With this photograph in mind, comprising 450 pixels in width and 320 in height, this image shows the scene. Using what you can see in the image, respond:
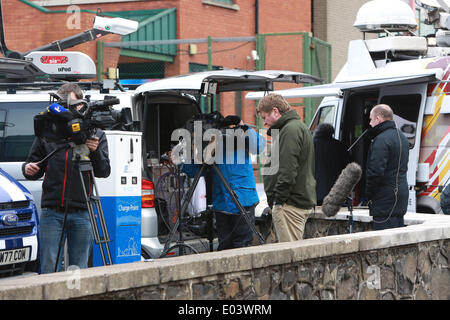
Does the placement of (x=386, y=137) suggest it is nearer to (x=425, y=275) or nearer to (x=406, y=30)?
(x=425, y=275)

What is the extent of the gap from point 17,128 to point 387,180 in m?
3.61

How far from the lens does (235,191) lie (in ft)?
26.8

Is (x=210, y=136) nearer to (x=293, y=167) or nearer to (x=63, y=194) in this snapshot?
(x=293, y=167)

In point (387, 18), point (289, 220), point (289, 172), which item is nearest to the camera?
point (289, 172)

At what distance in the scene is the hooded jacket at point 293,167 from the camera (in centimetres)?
710

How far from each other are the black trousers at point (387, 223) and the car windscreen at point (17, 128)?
3420 millimetres

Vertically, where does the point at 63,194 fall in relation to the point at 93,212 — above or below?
above

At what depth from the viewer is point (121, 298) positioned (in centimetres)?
461

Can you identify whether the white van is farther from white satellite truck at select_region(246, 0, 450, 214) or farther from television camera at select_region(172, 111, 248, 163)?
white satellite truck at select_region(246, 0, 450, 214)

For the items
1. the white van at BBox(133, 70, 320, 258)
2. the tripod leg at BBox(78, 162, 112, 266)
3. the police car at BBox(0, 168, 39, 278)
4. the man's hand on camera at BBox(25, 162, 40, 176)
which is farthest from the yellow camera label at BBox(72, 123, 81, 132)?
the white van at BBox(133, 70, 320, 258)

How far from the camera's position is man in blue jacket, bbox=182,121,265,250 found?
8148 millimetres

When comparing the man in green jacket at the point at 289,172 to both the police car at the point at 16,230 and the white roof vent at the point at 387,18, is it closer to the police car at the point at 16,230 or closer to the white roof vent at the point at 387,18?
the police car at the point at 16,230

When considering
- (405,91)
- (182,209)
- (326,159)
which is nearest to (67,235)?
(182,209)

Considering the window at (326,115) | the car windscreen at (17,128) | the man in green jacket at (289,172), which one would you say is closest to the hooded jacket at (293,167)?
the man in green jacket at (289,172)
